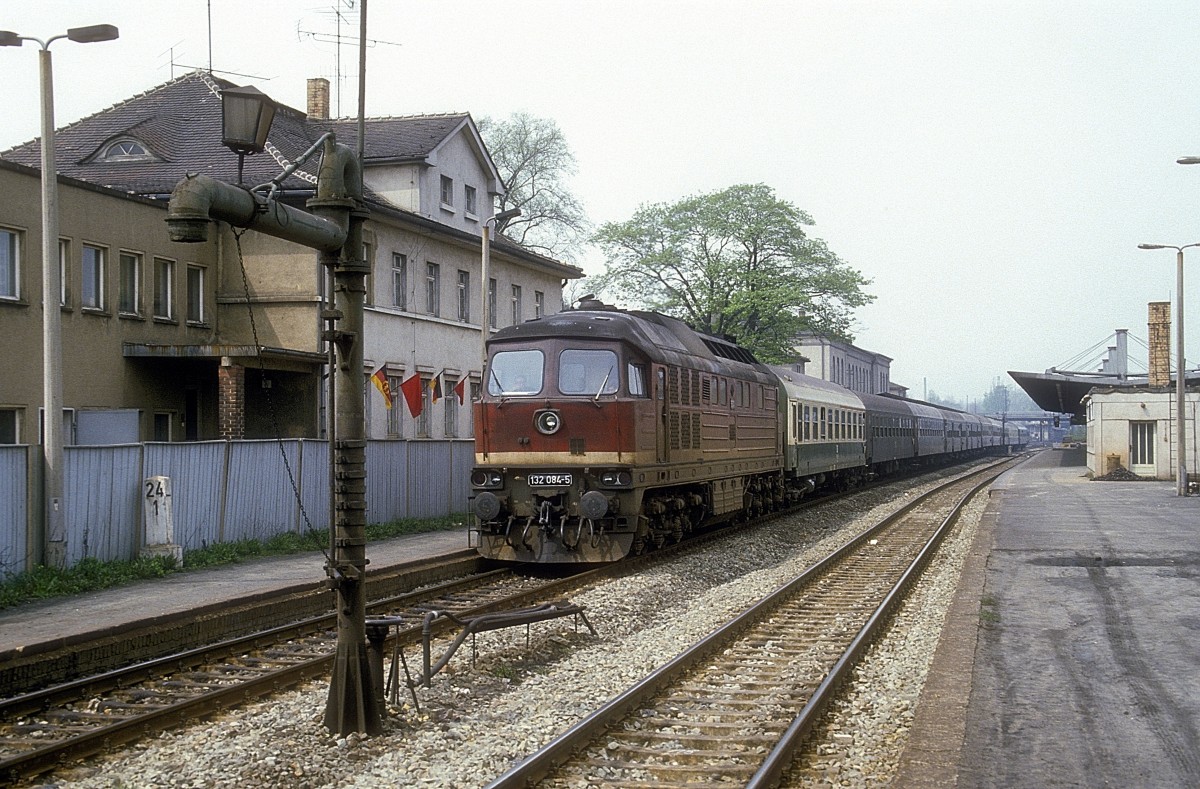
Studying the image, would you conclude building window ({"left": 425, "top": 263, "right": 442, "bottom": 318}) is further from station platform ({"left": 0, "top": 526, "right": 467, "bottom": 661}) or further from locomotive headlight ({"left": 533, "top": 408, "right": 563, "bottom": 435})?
locomotive headlight ({"left": 533, "top": 408, "right": 563, "bottom": 435})

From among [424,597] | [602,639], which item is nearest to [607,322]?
[424,597]

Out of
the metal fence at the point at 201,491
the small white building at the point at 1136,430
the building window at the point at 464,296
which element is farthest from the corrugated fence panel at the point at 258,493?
the small white building at the point at 1136,430

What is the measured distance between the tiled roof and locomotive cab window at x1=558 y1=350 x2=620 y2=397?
8666mm

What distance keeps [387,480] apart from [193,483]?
527 cm

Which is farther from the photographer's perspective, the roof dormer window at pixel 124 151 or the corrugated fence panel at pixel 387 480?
the roof dormer window at pixel 124 151

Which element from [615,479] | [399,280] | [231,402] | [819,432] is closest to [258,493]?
[231,402]

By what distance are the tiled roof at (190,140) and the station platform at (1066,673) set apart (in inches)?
578

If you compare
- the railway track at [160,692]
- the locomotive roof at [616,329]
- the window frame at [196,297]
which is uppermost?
the window frame at [196,297]

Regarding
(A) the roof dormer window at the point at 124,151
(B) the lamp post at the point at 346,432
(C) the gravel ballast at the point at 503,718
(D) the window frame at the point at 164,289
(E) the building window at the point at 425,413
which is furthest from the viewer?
(E) the building window at the point at 425,413

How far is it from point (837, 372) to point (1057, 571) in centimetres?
7040

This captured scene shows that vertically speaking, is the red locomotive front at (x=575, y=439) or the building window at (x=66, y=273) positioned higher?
the building window at (x=66, y=273)

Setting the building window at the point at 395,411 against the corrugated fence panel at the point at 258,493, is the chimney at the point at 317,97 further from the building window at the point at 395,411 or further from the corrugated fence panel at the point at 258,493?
the corrugated fence panel at the point at 258,493

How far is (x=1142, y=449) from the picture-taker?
39250mm

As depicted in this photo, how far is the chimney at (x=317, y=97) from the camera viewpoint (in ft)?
106
